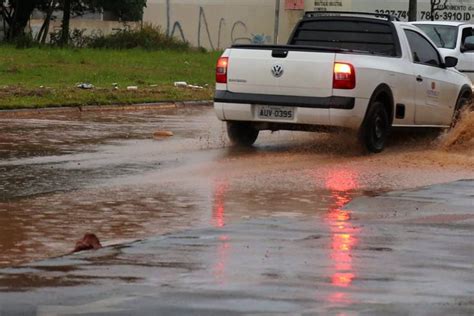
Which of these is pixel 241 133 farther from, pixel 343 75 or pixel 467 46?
pixel 467 46

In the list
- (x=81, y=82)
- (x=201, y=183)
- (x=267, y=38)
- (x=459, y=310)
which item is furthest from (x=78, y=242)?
(x=267, y=38)

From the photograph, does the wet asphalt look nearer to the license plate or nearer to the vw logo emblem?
the license plate

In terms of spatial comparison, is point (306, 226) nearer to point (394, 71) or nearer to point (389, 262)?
point (389, 262)

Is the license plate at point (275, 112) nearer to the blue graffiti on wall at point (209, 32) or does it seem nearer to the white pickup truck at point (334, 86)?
the white pickup truck at point (334, 86)

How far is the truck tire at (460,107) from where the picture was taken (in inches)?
711

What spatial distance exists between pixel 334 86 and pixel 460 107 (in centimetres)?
372

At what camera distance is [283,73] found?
15.5m

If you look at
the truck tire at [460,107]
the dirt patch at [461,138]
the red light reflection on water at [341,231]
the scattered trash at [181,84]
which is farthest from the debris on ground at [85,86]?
Result: the red light reflection on water at [341,231]

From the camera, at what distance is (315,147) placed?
16.7m

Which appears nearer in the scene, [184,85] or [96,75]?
[184,85]

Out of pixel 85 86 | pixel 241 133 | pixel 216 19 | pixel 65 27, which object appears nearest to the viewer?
pixel 241 133

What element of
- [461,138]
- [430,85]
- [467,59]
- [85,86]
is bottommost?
[85,86]

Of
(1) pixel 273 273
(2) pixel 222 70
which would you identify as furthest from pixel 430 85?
(1) pixel 273 273

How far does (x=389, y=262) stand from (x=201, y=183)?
14.8 feet
